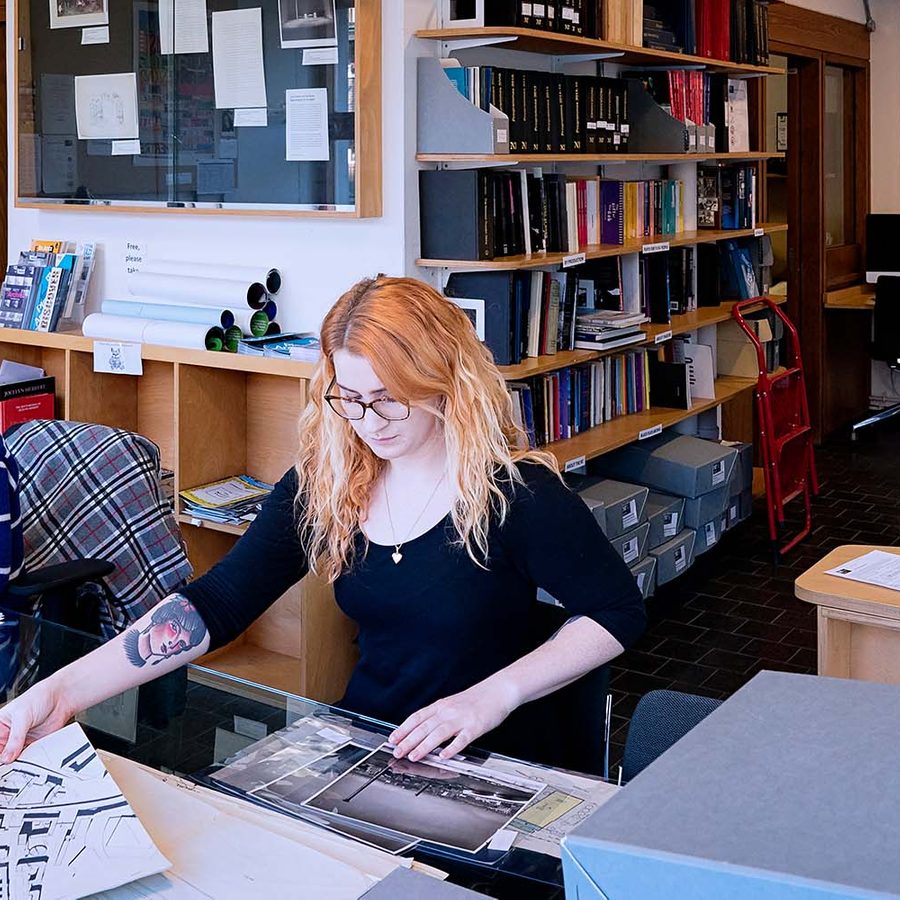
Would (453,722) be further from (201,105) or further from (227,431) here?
(201,105)

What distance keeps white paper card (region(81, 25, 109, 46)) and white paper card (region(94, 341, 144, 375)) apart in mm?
1003

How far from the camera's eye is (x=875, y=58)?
8.18 meters

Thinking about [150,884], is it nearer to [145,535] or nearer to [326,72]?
[145,535]

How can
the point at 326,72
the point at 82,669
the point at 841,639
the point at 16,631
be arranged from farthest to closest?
the point at 326,72 < the point at 841,639 < the point at 16,631 < the point at 82,669

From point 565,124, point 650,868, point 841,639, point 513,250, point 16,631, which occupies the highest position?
point 565,124

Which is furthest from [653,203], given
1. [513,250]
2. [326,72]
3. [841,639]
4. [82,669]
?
[82,669]

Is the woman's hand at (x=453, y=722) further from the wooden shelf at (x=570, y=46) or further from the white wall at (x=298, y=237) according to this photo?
the wooden shelf at (x=570, y=46)

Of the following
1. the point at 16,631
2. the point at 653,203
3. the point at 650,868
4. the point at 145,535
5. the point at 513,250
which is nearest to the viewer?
the point at 650,868

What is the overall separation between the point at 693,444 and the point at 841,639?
2471mm

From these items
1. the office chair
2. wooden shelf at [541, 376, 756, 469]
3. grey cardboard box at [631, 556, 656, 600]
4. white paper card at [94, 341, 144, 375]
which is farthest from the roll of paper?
the office chair

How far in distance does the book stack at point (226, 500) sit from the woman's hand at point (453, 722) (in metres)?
2.06

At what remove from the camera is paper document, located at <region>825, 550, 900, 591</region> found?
2.72 m

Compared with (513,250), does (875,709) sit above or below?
below

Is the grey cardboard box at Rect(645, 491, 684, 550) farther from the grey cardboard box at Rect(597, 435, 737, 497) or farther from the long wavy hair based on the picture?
the long wavy hair
